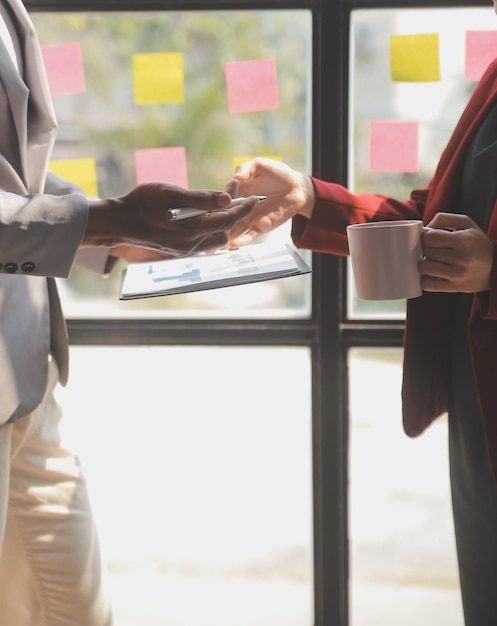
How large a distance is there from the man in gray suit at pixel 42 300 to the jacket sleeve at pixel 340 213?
267 millimetres

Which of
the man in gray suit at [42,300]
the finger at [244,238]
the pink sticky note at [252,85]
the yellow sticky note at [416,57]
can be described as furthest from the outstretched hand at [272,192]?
the yellow sticky note at [416,57]

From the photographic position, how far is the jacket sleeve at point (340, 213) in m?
1.39

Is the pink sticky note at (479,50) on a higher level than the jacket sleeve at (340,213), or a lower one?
higher

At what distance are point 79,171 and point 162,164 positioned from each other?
203 millimetres

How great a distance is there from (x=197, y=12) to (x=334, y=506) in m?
1.23

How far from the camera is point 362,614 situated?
1.85 metres

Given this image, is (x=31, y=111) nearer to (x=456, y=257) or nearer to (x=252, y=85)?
(x=252, y=85)

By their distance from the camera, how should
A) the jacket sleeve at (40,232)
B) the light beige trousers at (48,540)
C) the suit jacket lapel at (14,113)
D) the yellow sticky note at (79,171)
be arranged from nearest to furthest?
the jacket sleeve at (40,232)
the suit jacket lapel at (14,113)
the light beige trousers at (48,540)
the yellow sticky note at (79,171)

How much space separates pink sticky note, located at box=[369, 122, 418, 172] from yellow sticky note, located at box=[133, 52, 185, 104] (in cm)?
47

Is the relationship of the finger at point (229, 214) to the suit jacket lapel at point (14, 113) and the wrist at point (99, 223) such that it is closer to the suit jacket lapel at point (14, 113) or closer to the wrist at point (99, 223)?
the wrist at point (99, 223)

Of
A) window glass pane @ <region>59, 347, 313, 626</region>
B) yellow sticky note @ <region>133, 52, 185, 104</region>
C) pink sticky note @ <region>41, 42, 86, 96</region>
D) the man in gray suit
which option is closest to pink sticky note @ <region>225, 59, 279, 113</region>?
yellow sticky note @ <region>133, 52, 185, 104</region>

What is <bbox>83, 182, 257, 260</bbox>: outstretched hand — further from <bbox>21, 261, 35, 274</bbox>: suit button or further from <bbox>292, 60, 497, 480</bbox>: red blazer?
<bbox>292, 60, 497, 480</bbox>: red blazer

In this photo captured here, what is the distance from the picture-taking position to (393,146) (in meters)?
1.65

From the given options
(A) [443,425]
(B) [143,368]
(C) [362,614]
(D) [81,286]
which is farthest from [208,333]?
(C) [362,614]
